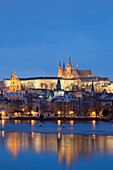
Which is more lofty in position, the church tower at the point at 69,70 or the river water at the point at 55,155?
the church tower at the point at 69,70

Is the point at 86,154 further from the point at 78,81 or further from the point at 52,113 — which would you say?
the point at 78,81

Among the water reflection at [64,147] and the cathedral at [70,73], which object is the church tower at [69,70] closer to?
the cathedral at [70,73]

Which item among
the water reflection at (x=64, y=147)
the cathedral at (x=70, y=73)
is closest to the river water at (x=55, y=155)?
the water reflection at (x=64, y=147)

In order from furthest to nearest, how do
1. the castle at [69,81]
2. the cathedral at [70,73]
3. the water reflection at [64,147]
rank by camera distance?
the cathedral at [70,73] → the castle at [69,81] → the water reflection at [64,147]

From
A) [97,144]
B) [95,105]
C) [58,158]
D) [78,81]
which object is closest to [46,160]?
[58,158]

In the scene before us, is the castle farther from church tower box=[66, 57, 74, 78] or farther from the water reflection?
the water reflection

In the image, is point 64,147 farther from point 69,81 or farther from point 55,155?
point 69,81

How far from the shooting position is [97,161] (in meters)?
20.8

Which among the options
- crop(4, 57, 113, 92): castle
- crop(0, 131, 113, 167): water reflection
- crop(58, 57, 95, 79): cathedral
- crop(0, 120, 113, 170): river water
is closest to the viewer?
crop(0, 120, 113, 170): river water

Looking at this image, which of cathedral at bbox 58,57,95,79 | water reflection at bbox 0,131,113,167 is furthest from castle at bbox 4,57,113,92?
water reflection at bbox 0,131,113,167

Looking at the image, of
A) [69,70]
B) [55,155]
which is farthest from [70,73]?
[55,155]

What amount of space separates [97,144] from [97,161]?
22.0ft

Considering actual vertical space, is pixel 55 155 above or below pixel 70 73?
below

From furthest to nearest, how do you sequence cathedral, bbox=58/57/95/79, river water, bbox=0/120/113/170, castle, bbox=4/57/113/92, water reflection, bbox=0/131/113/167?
cathedral, bbox=58/57/95/79
castle, bbox=4/57/113/92
water reflection, bbox=0/131/113/167
river water, bbox=0/120/113/170
